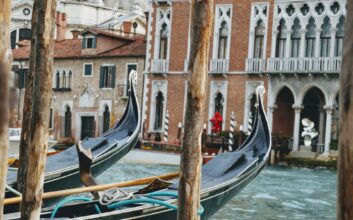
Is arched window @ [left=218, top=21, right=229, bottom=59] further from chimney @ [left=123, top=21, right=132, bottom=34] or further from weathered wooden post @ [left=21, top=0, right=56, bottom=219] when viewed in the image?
weathered wooden post @ [left=21, top=0, right=56, bottom=219]

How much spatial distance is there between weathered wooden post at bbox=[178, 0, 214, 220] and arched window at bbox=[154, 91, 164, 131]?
1260 cm

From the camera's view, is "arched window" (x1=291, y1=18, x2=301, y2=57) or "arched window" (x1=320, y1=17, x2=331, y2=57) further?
"arched window" (x1=291, y1=18, x2=301, y2=57)

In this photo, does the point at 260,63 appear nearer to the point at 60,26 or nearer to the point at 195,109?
the point at 60,26

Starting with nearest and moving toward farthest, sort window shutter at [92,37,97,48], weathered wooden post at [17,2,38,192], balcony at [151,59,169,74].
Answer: weathered wooden post at [17,2,38,192]
balcony at [151,59,169,74]
window shutter at [92,37,97,48]

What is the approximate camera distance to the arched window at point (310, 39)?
14.3 m

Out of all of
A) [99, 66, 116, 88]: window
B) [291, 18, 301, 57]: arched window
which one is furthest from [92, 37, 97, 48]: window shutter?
[291, 18, 301, 57]: arched window

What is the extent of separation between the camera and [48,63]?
3.44m

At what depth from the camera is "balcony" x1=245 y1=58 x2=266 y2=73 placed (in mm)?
14695

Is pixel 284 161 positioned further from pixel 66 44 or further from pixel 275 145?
pixel 66 44

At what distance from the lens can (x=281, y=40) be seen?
14.7 meters

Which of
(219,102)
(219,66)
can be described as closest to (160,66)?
(219,66)

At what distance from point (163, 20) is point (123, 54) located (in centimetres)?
138

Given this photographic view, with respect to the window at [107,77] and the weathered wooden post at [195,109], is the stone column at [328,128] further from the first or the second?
the weathered wooden post at [195,109]

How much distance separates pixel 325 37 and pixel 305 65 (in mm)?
643
